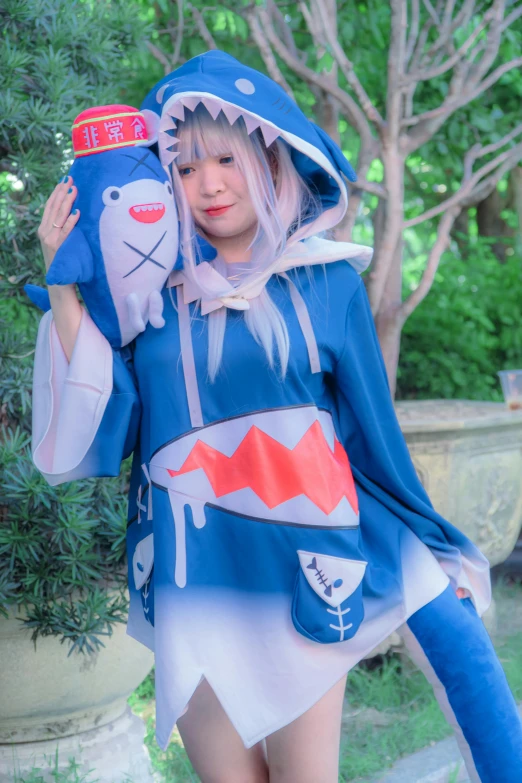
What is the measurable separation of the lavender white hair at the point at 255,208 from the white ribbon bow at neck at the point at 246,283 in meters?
0.02

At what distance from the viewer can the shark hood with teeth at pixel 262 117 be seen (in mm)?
1720

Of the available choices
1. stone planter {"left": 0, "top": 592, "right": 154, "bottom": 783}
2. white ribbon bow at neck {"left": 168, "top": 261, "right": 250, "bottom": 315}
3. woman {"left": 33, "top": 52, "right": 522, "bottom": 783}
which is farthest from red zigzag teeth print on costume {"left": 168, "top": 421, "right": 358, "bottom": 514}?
stone planter {"left": 0, "top": 592, "right": 154, "bottom": 783}

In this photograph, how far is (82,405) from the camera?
5.65 feet

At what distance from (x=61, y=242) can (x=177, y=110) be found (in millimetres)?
324

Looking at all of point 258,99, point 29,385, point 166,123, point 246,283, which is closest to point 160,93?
point 166,123

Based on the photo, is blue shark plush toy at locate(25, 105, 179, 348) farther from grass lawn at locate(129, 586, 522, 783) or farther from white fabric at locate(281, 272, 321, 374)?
grass lawn at locate(129, 586, 522, 783)

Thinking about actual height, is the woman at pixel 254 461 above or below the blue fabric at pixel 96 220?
below

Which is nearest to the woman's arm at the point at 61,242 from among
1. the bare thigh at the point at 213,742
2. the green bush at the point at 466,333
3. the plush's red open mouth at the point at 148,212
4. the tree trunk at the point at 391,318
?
the plush's red open mouth at the point at 148,212

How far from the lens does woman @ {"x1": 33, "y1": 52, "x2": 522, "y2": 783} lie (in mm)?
1710

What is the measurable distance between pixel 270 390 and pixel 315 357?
10 cm

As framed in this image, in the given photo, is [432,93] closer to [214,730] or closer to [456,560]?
[456,560]

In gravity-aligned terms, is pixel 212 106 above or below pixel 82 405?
above

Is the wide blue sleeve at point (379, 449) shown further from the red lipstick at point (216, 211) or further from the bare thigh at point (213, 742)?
the bare thigh at point (213, 742)

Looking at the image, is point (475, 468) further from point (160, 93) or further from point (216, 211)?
point (160, 93)
